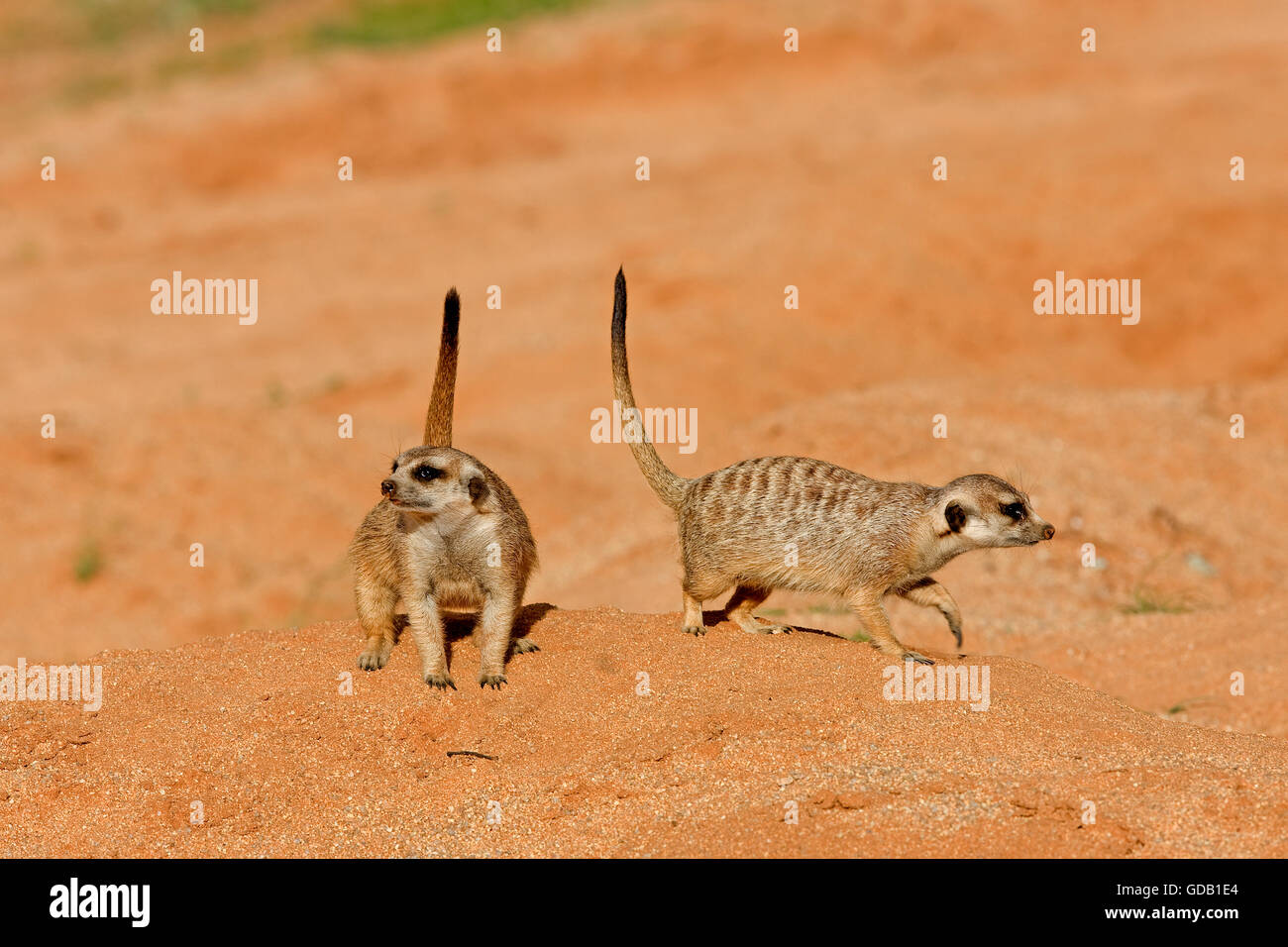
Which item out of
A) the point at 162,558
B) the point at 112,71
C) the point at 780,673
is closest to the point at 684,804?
the point at 780,673

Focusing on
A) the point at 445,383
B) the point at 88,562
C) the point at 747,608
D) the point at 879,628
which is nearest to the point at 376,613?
the point at 445,383

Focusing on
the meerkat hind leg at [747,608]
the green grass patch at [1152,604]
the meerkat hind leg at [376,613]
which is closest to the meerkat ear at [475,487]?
the meerkat hind leg at [376,613]

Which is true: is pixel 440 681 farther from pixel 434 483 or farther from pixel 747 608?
pixel 747 608

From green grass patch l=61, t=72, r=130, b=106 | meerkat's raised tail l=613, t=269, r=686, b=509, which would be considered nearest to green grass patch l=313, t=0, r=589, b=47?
green grass patch l=61, t=72, r=130, b=106

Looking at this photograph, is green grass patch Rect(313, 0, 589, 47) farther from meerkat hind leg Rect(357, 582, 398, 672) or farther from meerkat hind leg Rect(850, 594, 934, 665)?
meerkat hind leg Rect(850, 594, 934, 665)

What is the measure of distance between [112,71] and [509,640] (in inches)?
1138

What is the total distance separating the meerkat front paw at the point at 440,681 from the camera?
231 inches

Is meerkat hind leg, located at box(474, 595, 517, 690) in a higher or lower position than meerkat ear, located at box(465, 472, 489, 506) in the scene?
lower

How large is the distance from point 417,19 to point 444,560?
2806 cm

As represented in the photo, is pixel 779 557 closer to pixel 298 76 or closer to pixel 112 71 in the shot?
pixel 298 76

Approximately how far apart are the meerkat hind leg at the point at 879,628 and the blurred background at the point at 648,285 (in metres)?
2.12

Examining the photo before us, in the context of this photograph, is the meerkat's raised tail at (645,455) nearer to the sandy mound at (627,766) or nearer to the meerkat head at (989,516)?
the sandy mound at (627,766)

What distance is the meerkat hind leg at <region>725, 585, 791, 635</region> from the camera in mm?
6695

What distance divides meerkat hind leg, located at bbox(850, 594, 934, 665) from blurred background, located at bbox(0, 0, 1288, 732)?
212cm
